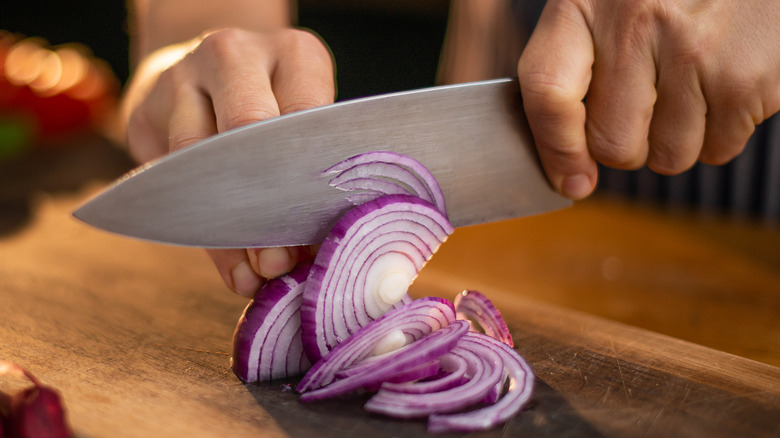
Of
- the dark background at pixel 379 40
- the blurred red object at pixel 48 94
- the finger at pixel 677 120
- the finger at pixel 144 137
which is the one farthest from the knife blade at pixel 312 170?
the dark background at pixel 379 40

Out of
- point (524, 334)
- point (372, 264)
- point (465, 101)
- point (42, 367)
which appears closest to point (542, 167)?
point (465, 101)

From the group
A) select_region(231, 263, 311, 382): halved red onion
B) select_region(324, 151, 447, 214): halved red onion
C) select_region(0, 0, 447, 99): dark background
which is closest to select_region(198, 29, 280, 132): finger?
select_region(324, 151, 447, 214): halved red onion

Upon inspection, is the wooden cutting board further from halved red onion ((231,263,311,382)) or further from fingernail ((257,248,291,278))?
fingernail ((257,248,291,278))

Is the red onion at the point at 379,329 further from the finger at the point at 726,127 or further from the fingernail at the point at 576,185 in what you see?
the finger at the point at 726,127

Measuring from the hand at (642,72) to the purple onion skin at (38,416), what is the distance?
37.7 inches

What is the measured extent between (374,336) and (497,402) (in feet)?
0.77

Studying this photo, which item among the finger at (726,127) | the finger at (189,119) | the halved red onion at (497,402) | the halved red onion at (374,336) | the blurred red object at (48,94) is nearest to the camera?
the halved red onion at (497,402)

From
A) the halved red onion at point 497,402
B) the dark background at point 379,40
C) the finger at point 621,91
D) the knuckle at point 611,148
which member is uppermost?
the finger at point 621,91

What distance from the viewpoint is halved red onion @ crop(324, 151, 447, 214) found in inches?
49.6

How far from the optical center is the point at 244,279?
1241 millimetres

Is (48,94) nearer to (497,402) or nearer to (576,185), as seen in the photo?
(576,185)

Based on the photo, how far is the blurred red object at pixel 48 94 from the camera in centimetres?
283

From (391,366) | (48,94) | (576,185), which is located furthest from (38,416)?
(48,94)

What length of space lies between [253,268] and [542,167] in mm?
663
